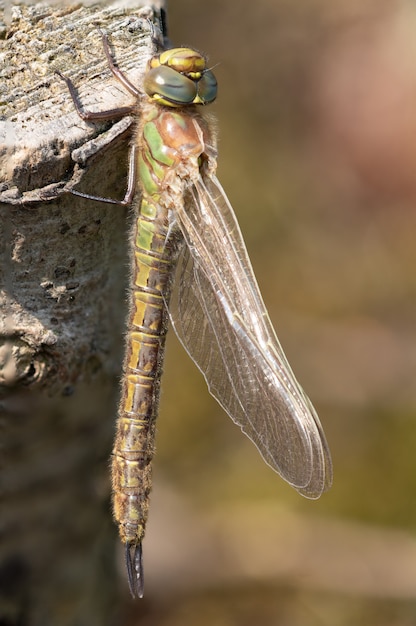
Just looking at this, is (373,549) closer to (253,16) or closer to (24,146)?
(24,146)

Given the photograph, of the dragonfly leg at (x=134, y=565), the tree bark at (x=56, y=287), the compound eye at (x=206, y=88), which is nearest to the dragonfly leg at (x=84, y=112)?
the tree bark at (x=56, y=287)

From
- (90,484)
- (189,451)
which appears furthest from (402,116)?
(90,484)

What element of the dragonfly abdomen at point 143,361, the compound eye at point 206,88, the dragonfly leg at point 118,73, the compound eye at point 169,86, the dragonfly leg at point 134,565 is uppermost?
A: the compound eye at point 206,88

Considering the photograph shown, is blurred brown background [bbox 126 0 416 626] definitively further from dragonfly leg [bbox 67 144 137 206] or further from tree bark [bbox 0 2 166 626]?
dragonfly leg [bbox 67 144 137 206]

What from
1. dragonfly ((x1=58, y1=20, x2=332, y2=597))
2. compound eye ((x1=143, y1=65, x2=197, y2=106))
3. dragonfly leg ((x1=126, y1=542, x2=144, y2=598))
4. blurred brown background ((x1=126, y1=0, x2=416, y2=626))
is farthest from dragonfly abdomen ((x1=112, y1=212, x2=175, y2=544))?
blurred brown background ((x1=126, y1=0, x2=416, y2=626))

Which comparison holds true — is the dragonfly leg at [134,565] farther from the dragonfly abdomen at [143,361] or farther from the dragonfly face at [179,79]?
the dragonfly face at [179,79]

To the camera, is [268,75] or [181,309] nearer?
[181,309]
